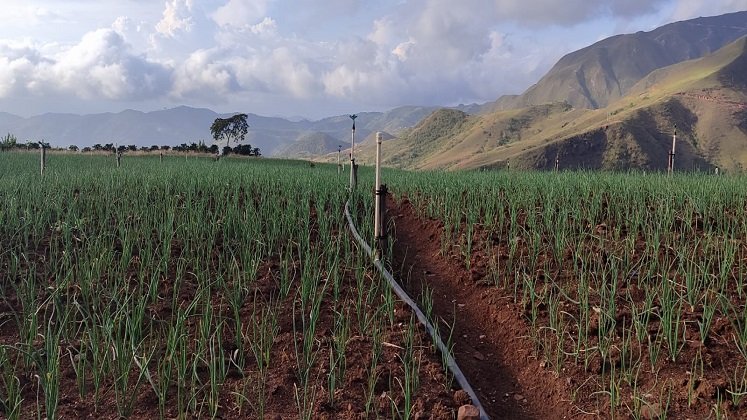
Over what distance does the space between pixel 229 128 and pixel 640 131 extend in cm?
4999

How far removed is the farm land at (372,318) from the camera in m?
2.56

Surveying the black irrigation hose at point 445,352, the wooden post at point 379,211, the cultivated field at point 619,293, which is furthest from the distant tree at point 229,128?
the black irrigation hose at point 445,352

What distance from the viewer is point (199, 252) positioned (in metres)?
4.44

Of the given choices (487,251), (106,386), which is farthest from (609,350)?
(106,386)

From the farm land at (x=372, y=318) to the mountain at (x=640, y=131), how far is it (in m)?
37.4

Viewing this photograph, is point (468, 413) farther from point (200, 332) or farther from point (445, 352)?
point (200, 332)

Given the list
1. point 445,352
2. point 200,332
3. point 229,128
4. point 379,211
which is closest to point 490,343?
point 445,352

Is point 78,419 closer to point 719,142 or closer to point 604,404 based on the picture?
point 604,404

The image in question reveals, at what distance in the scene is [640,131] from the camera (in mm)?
59125

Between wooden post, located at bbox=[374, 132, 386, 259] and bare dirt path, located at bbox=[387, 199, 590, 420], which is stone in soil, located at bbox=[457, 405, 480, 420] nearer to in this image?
bare dirt path, located at bbox=[387, 199, 590, 420]

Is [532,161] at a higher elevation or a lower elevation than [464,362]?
higher

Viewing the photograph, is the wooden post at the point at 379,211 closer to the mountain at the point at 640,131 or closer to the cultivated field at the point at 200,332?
the cultivated field at the point at 200,332

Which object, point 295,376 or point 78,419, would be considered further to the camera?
point 295,376

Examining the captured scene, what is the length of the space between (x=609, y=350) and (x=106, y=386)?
2884 millimetres
